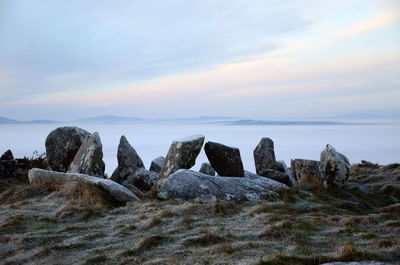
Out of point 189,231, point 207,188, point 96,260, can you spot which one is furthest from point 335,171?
point 96,260

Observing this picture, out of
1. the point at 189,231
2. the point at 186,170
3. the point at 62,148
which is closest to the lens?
the point at 189,231

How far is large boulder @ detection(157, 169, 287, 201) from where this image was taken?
11.2 metres

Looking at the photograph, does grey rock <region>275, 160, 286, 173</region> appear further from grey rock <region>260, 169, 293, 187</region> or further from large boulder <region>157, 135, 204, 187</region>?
large boulder <region>157, 135, 204, 187</region>

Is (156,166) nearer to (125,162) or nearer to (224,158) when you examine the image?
(125,162)

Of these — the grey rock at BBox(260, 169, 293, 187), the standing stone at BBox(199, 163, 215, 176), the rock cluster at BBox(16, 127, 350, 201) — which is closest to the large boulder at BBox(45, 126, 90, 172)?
the rock cluster at BBox(16, 127, 350, 201)

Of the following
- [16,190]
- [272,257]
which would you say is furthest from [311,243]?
[16,190]

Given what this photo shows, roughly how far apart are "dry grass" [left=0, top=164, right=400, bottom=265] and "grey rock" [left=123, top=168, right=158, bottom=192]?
11.7 feet

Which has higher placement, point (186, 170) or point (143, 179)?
point (186, 170)

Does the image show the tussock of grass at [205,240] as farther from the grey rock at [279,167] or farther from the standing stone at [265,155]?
the grey rock at [279,167]

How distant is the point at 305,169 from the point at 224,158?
138 inches

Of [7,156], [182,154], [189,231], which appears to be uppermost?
[182,154]

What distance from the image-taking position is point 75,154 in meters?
16.2

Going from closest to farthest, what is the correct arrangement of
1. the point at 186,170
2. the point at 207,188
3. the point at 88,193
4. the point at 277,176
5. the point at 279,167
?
1. the point at 88,193
2. the point at 207,188
3. the point at 186,170
4. the point at 277,176
5. the point at 279,167

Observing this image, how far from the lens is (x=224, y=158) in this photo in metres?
13.9
